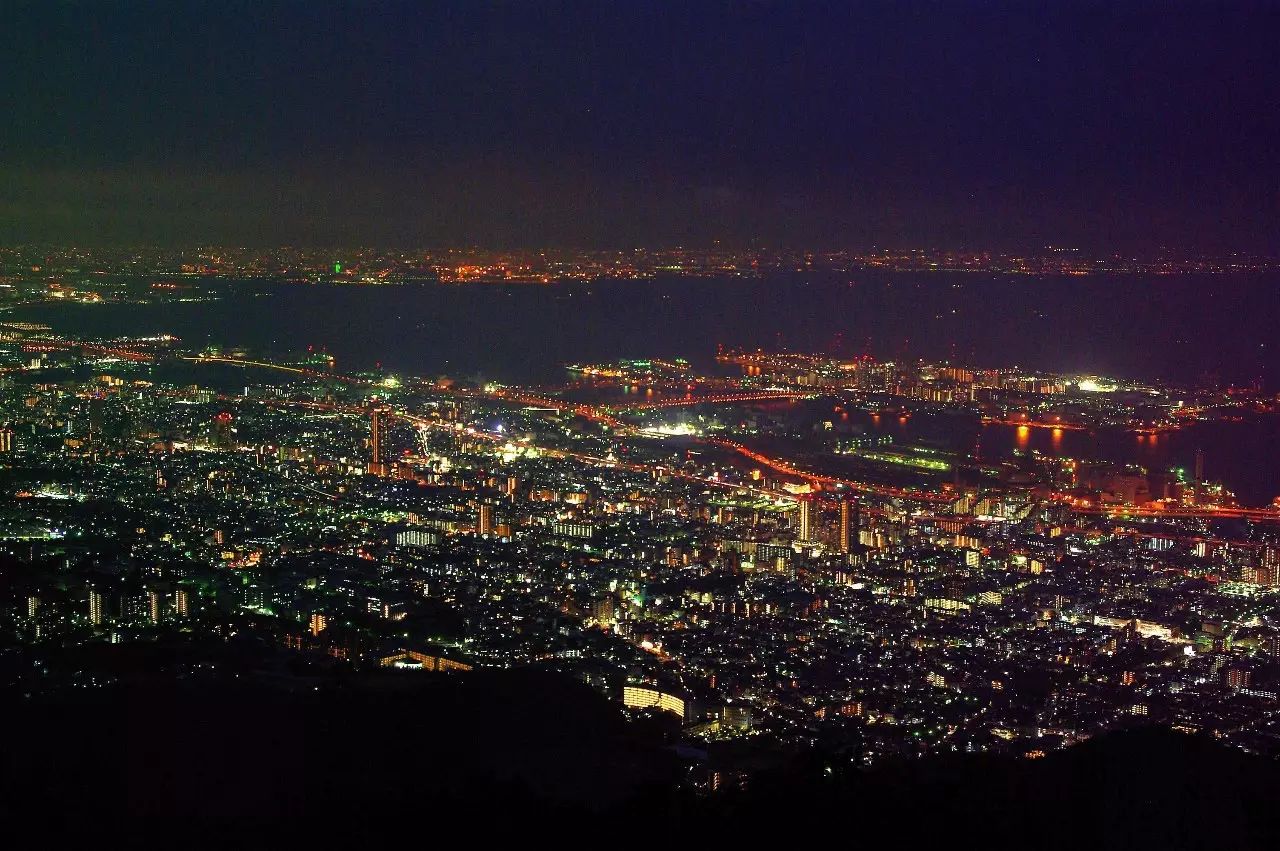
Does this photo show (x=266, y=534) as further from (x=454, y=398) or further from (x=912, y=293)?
(x=912, y=293)

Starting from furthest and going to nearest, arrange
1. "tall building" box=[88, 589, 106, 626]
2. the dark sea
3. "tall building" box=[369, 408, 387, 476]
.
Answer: the dark sea → "tall building" box=[369, 408, 387, 476] → "tall building" box=[88, 589, 106, 626]

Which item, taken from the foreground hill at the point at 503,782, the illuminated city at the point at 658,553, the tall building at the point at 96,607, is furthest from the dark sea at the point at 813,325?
the tall building at the point at 96,607

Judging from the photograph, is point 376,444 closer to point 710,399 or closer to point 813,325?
point 710,399

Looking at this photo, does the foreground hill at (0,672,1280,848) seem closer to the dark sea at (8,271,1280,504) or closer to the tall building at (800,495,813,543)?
the tall building at (800,495,813,543)

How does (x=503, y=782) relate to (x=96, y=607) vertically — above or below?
above

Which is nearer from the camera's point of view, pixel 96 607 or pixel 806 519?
pixel 96 607

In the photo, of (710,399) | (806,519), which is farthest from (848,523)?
(710,399)

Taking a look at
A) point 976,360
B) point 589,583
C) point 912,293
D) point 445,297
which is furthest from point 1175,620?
point 445,297

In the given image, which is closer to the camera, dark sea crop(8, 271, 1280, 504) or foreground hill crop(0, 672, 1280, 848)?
foreground hill crop(0, 672, 1280, 848)

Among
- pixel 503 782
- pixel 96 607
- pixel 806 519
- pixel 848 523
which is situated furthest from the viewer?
pixel 806 519

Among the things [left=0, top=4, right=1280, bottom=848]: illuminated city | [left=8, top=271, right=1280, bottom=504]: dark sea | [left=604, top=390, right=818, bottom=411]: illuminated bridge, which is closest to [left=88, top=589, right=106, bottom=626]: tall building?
[left=0, top=4, right=1280, bottom=848]: illuminated city
